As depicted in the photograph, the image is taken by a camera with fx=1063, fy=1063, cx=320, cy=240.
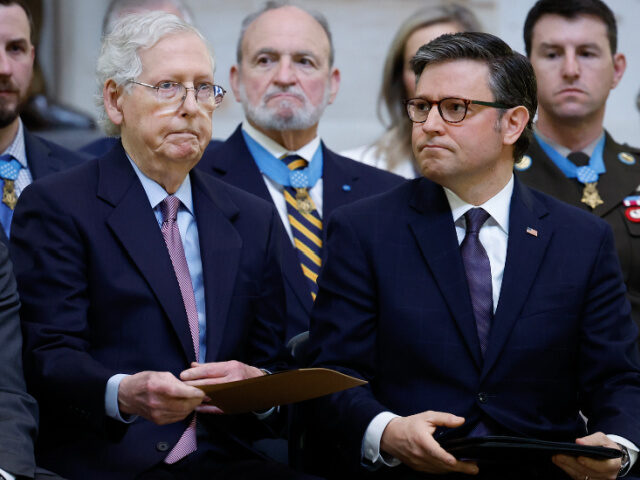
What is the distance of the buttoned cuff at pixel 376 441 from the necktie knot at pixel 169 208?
31.5 inches

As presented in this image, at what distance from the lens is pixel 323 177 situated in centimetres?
399

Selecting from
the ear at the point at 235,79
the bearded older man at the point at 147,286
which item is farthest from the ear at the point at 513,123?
the ear at the point at 235,79

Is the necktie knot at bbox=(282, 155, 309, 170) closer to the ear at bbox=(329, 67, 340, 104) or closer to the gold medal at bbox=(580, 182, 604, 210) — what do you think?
the ear at bbox=(329, 67, 340, 104)

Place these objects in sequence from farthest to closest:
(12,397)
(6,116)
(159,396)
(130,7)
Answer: (130,7) → (6,116) → (12,397) → (159,396)

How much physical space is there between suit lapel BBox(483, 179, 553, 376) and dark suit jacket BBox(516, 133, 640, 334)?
100cm

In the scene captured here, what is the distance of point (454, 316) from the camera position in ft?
9.00

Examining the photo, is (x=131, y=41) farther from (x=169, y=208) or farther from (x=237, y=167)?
(x=237, y=167)

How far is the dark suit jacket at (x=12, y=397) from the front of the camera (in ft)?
8.01

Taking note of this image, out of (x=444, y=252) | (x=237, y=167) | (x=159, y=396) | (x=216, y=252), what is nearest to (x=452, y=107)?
(x=444, y=252)

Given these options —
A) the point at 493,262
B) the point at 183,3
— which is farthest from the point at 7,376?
the point at 183,3

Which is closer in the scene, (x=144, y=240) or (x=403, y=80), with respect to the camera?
(x=144, y=240)

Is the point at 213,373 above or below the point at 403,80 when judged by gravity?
below

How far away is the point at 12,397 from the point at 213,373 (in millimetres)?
485

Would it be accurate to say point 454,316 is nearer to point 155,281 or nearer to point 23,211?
point 155,281
